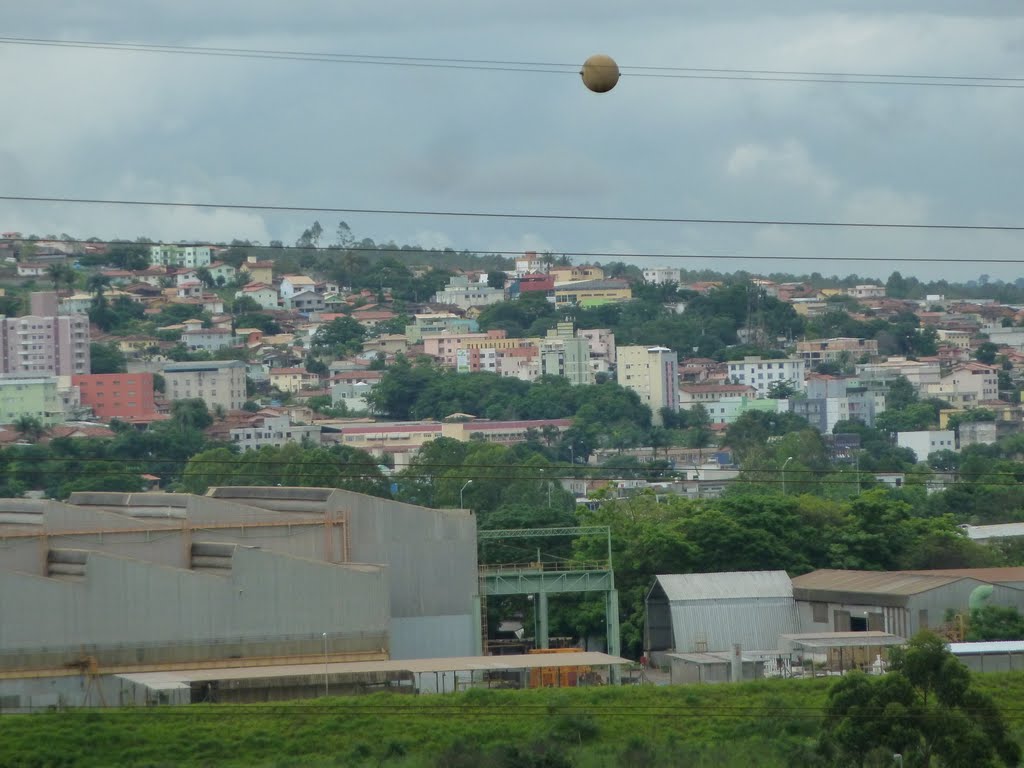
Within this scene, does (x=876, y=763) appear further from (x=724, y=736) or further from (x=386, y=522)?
(x=386, y=522)

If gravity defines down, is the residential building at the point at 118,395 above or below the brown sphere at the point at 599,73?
above

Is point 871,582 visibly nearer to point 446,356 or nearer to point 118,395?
point 118,395

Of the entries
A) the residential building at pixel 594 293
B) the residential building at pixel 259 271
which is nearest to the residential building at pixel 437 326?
the residential building at pixel 594 293

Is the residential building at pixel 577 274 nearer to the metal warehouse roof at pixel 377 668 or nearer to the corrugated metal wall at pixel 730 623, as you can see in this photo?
the corrugated metal wall at pixel 730 623

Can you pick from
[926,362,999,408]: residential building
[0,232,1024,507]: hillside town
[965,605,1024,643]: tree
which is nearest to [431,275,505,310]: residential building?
[0,232,1024,507]: hillside town

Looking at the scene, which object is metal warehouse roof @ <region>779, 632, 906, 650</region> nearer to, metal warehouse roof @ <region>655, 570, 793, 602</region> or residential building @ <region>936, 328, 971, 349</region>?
metal warehouse roof @ <region>655, 570, 793, 602</region>

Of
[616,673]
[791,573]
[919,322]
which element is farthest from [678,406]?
[616,673]
